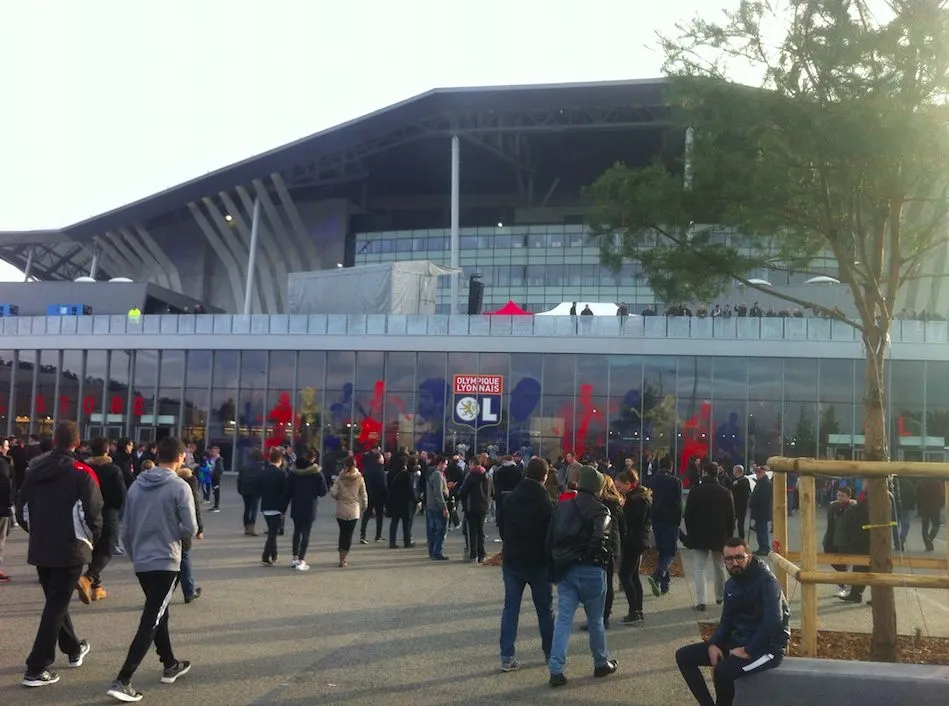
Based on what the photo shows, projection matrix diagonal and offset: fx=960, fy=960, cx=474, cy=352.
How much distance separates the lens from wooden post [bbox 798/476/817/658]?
6.38 meters

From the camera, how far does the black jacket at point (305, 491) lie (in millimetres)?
12391

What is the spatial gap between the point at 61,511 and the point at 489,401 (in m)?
29.7

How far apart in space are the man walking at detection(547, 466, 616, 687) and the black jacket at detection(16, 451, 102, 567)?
10.4 feet

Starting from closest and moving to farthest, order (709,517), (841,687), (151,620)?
(841,687), (151,620), (709,517)

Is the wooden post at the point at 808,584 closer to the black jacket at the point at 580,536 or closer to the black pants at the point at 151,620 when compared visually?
the black jacket at the point at 580,536

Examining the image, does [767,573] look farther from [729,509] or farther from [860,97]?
[729,509]

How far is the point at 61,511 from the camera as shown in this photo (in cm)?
639

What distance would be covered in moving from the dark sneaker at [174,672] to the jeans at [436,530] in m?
7.59

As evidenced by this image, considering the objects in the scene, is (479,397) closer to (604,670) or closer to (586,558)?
(604,670)

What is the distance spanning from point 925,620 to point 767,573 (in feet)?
10.1

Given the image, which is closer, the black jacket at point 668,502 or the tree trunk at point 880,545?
the tree trunk at point 880,545

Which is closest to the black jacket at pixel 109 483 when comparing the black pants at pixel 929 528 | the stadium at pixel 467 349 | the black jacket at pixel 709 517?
the black jacket at pixel 709 517

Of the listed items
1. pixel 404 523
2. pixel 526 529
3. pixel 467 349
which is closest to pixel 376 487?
pixel 404 523

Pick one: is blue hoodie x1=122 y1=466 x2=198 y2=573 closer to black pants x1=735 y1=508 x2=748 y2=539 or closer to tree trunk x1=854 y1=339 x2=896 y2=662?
tree trunk x1=854 y1=339 x2=896 y2=662
